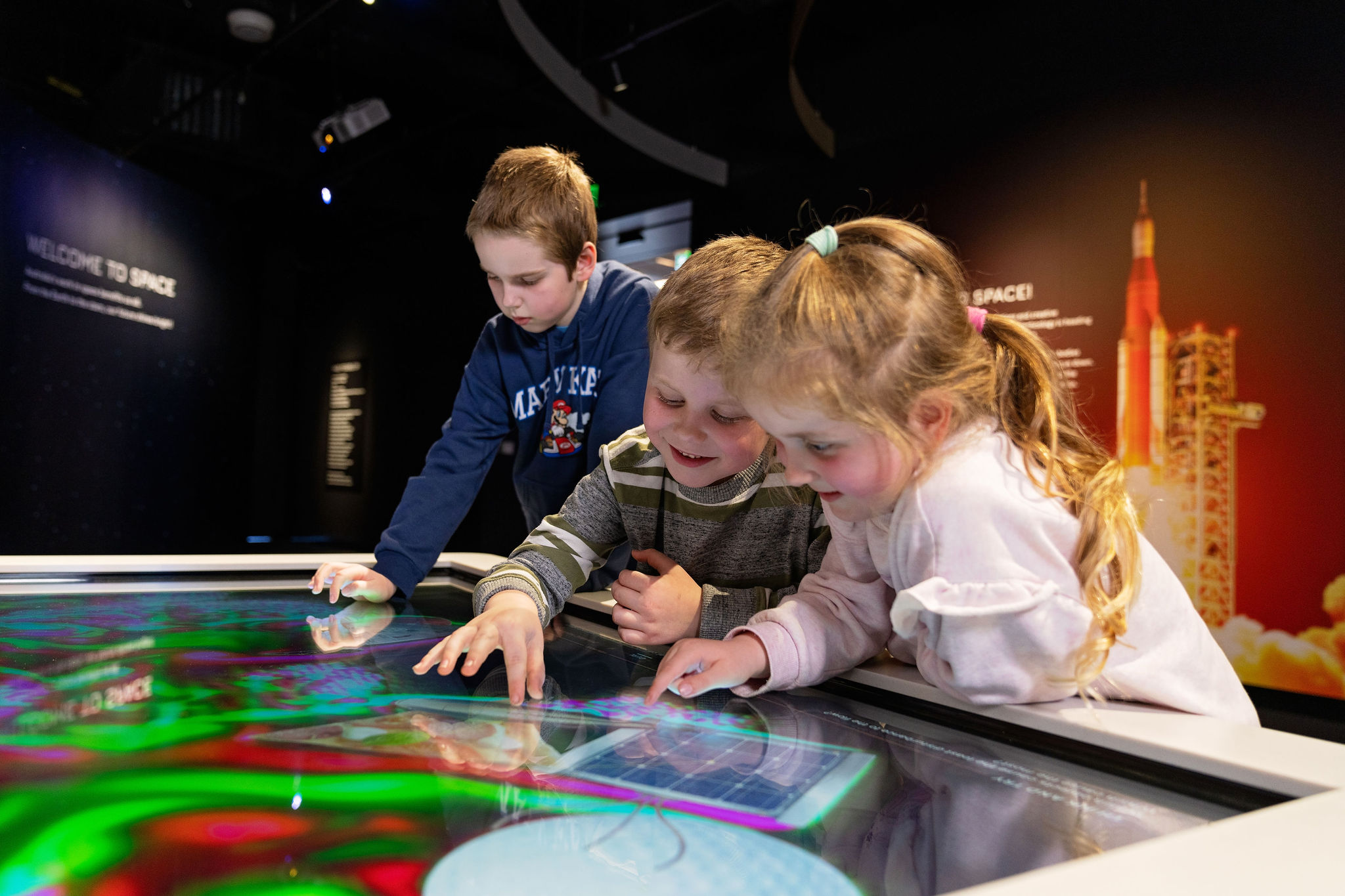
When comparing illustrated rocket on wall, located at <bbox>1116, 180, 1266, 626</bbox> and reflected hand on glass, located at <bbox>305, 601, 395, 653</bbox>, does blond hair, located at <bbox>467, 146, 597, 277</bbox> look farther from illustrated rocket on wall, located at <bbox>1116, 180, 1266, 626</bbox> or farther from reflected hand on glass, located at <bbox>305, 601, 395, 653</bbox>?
illustrated rocket on wall, located at <bbox>1116, 180, 1266, 626</bbox>

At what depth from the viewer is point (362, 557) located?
1.67m

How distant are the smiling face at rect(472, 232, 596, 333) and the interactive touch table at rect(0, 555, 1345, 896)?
2.66ft

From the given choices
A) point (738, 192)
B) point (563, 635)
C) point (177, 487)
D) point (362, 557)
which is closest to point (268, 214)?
point (177, 487)

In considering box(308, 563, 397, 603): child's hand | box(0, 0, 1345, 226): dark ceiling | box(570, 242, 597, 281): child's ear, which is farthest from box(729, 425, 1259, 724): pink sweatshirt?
box(0, 0, 1345, 226): dark ceiling

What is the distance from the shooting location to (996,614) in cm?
70

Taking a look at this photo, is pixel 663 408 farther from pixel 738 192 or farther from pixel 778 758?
pixel 738 192

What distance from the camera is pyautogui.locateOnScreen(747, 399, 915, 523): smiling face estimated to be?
744mm

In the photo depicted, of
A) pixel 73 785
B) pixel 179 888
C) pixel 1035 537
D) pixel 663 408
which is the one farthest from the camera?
pixel 663 408

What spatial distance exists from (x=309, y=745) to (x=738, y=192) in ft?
14.8

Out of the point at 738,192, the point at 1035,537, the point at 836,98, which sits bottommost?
the point at 1035,537

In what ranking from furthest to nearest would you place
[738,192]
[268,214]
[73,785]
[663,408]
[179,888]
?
[268,214]
[738,192]
[663,408]
[73,785]
[179,888]

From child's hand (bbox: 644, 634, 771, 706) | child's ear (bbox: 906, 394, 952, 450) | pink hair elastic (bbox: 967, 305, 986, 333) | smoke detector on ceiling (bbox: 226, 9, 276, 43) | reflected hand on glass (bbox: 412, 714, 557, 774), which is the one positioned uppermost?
smoke detector on ceiling (bbox: 226, 9, 276, 43)

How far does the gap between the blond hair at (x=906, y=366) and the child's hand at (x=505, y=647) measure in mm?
341

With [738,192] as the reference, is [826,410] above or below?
below
